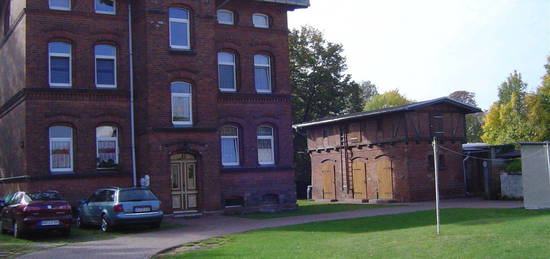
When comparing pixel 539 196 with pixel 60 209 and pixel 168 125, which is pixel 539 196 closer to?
pixel 168 125

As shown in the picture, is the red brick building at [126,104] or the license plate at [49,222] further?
the red brick building at [126,104]

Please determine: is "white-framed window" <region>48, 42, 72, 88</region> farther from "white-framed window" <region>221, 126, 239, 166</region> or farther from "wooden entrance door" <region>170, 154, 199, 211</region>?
"white-framed window" <region>221, 126, 239, 166</region>

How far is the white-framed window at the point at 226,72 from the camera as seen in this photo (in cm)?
2908

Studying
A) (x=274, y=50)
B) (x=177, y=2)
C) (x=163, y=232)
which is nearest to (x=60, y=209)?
(x=163, y=232)

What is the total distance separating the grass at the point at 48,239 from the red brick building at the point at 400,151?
618 inches

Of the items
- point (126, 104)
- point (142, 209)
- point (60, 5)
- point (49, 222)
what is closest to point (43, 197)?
point (49, 222)

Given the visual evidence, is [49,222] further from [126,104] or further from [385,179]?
[385,179]

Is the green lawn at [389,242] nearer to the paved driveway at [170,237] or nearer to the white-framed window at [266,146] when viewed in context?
the paved driveway at [170,237]

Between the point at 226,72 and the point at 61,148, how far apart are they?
28.1ft

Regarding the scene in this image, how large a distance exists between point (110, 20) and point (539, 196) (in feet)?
A: 65.0

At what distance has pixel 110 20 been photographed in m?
26.4

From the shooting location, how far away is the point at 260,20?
30.4 m

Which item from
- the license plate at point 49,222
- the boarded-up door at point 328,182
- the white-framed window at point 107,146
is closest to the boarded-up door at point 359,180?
the boarded-up door at point 328,182

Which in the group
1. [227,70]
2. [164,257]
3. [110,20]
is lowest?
[164,257]
